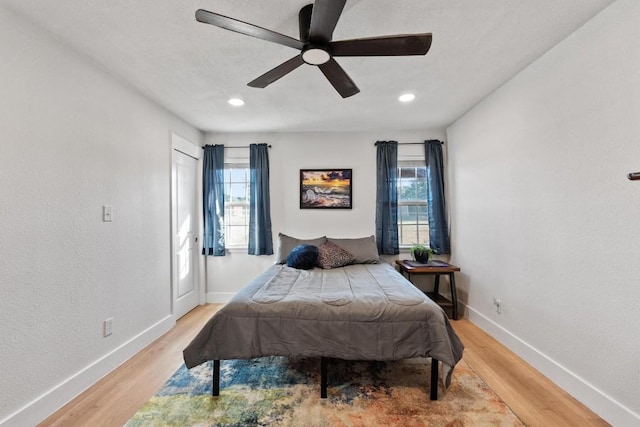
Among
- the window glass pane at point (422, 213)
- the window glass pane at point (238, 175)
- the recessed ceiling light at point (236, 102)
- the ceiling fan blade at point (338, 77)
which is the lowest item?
the window glass pane at point (422, 213)

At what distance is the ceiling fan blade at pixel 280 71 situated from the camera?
5.71ft

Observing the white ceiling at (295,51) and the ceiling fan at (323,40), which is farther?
the white ceiling at (295,51)

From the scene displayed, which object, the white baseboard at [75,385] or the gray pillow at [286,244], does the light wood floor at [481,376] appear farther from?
the gray pillow at [286,244]

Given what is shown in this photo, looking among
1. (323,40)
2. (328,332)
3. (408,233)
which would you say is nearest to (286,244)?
(408,233)

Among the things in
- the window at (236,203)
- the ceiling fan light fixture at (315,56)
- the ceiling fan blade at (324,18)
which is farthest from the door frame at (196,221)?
the ceiling fan blade at (324,18)

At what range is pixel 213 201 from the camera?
153 inches

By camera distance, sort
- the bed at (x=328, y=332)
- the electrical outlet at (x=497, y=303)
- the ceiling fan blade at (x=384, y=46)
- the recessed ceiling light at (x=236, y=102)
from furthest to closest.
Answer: the recessed ceiling light at (x=236, y=102)
the electrical outlet at (x=497, y=303)
the bed at (x=328, y=332)
the ceiling fan blade at (x=384, y=46)

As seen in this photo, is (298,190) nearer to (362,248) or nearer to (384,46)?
(362,248)

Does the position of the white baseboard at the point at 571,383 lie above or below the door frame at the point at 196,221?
below

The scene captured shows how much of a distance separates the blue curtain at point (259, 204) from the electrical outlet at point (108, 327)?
1814 mm

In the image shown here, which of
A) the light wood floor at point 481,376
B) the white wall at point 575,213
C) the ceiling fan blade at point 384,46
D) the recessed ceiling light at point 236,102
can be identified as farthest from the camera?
the recessed ceiling light at point 236,102

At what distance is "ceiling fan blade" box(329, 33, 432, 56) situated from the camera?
1.46 m

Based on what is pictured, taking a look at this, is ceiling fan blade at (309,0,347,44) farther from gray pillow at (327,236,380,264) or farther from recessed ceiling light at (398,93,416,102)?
gray pillow at (327,236,380,264)

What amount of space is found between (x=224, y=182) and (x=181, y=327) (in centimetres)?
194
